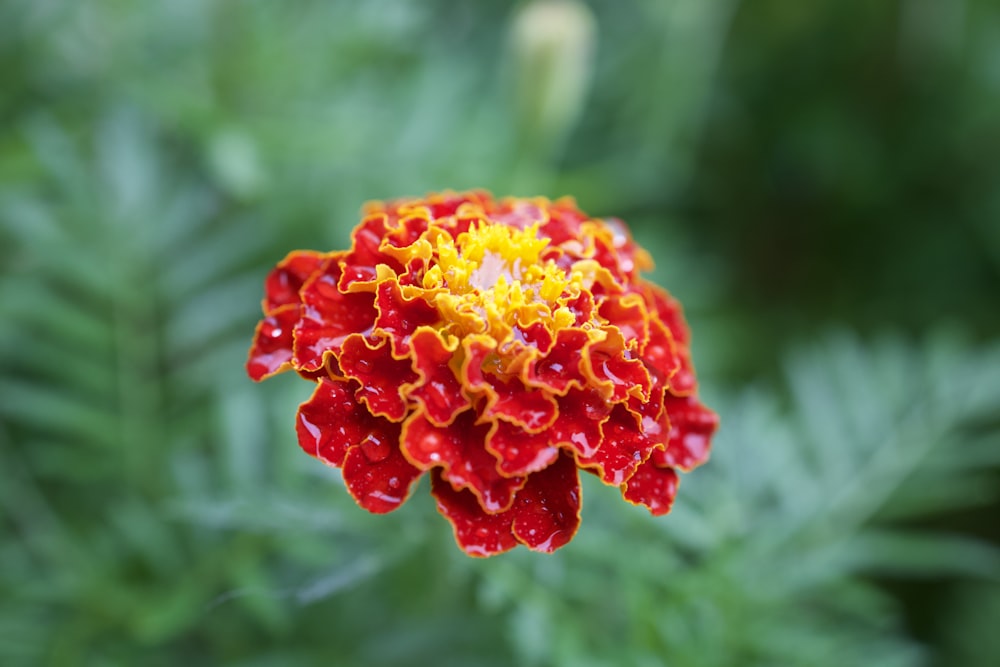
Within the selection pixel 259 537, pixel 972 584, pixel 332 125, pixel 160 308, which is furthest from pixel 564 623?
pixel 972 584

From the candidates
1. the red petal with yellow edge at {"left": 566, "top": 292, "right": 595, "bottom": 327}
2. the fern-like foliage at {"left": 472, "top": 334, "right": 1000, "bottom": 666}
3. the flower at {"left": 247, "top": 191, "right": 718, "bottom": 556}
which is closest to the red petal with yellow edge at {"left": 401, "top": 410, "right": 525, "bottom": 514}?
the flower at {"left": 247, "top": 191, "right": 718, "bottom": 556}

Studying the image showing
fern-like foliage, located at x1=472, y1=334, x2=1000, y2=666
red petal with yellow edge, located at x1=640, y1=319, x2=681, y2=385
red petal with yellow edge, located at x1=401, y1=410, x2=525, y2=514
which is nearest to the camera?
red petal with yellow edge, located at x1=401, y1=410, x2=525, y2=514

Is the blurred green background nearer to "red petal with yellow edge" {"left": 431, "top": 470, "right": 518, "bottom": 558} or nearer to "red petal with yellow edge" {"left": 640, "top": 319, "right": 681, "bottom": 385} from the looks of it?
"red petal with yellow edge" {"left": 431, "top": 470, "right": 518, "bottom": 558}

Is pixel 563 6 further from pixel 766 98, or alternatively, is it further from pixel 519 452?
pixel 519 452

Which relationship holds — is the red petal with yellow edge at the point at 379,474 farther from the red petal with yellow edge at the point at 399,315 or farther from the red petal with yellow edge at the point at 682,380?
the red petal with yellow edge at the point at 682,380

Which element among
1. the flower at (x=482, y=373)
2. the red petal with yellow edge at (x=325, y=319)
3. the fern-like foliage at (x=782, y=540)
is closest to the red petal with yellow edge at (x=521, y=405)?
the flower at (x=482, y=373)

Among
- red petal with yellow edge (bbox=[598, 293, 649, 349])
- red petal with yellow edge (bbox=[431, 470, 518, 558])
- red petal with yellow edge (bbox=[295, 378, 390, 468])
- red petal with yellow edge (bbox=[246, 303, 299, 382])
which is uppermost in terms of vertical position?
red petal with yellow edge (bbox=[246, 303, 299, 382])
